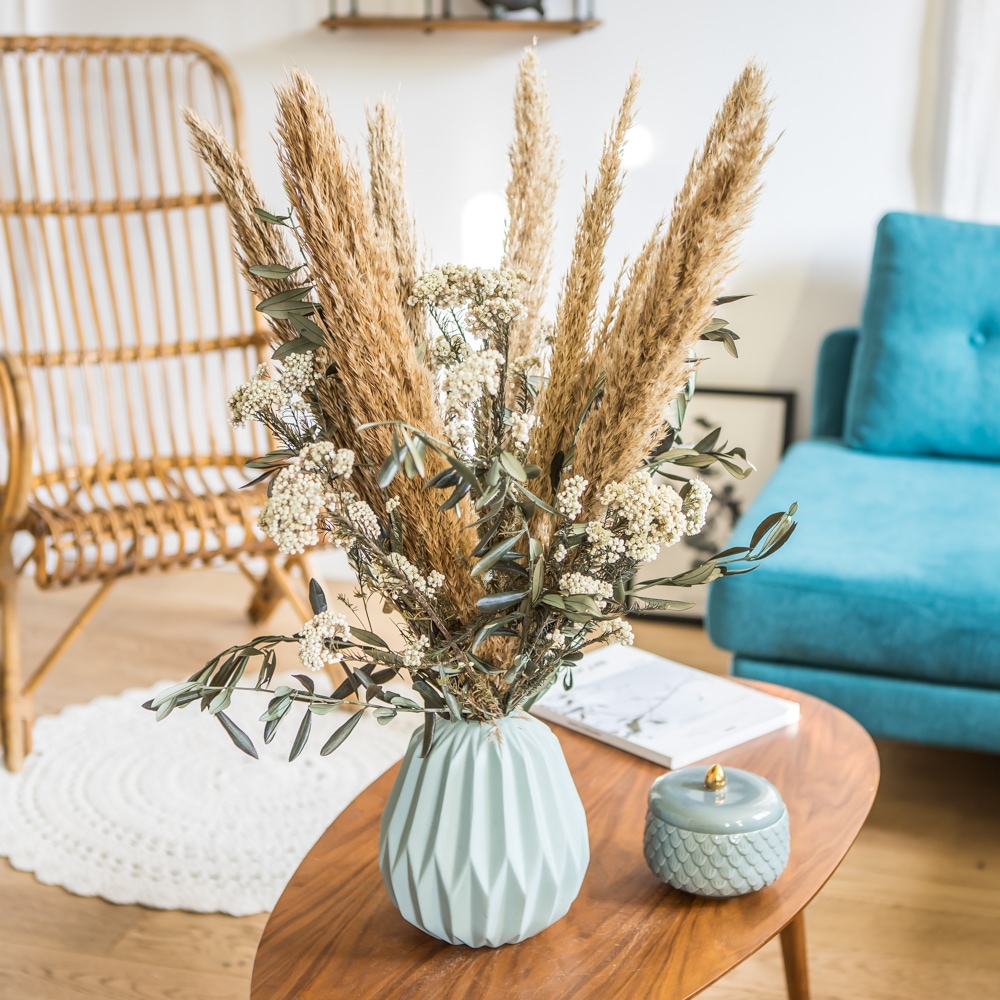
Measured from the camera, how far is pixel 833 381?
7.95 ft

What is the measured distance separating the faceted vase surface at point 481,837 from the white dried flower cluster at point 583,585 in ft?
0.45

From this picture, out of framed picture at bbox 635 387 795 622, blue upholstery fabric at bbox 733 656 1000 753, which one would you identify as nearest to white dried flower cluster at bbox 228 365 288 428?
blue upholstery fabric at bbox 733 656 1000 753

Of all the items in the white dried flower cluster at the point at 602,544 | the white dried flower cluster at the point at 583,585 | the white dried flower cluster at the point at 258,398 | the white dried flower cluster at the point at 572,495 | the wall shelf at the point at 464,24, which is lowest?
the white dried flower cluster at the point at 583,585

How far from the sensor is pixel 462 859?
0.80m

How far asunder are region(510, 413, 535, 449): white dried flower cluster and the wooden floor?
94 centimetres

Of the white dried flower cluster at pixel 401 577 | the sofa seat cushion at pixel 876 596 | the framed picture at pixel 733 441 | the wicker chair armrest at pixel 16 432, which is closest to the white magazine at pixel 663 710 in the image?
the sofa seat cushion at pixel 876 596

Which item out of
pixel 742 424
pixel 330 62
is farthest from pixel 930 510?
pixel 330 62

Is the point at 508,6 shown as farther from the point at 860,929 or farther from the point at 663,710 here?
the point at 860,929

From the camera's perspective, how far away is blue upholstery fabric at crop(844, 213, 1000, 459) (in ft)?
7.17

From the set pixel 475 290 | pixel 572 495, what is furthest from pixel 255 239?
pixel 572 495

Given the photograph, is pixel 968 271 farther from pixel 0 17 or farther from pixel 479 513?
pixel 0 17

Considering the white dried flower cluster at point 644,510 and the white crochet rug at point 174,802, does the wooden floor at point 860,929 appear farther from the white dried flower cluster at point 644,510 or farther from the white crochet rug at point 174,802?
the white dried flower cluster at point 644,510

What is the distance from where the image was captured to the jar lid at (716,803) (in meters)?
0.89

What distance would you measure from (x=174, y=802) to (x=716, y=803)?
3.86 ft
